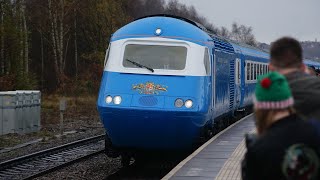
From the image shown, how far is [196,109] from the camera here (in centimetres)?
1033

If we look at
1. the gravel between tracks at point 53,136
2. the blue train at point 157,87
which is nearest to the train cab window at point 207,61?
the blue train at point 157,87

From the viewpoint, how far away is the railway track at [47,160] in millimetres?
11594

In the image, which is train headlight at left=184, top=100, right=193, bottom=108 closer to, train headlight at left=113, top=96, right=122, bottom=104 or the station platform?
the station platform

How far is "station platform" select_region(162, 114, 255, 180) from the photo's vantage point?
8289 mm

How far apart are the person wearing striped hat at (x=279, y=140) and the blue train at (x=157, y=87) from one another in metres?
7.09

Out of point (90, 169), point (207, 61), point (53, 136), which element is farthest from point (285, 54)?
point (53, 136)

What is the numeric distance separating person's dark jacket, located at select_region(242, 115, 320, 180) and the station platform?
4.96 m

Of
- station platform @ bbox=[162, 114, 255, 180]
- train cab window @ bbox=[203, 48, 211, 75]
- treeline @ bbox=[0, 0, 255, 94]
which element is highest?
treeline @ bbox=[0, 0, 255, 94]

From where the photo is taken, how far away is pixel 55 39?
38500 millimetres

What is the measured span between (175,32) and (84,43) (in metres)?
42.7

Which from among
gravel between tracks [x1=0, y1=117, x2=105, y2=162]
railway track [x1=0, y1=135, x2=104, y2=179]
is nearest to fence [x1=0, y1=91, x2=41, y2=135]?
gravel between tracks [x1=0, y1=117, x2=105, y2=162]

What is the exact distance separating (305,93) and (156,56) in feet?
25.1

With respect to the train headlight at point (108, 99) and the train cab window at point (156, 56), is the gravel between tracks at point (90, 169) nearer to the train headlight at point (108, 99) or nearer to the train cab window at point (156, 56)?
the train headlight at point (108, 99)

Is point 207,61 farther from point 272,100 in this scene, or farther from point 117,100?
point 272,100
